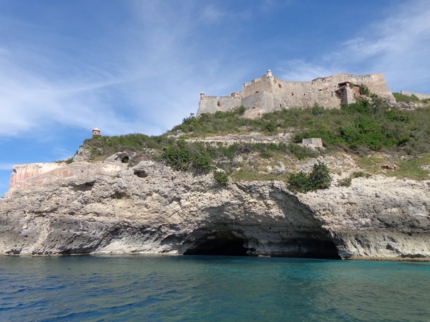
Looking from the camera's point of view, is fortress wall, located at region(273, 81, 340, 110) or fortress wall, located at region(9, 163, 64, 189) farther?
fortress wall, located at region(273, 81, 340, 110)

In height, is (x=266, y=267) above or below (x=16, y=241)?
below

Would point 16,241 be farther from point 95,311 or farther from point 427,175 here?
point 427,175

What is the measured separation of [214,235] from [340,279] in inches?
530

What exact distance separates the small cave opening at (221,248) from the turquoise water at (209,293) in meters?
11.3

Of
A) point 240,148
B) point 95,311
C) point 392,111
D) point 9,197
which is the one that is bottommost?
point 95,311

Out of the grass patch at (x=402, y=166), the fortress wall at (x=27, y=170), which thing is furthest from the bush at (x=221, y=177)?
the fortress wall at (x=27, y=170)

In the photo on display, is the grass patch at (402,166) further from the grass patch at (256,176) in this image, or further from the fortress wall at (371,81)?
the fortress wall at (371,81)

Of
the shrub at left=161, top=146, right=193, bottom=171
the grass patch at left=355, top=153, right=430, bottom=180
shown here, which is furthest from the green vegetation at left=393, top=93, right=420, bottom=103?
the shrub at left=161, top=146, right=193, bottom=171

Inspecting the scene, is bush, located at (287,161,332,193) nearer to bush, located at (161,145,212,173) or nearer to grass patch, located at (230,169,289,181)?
grass patch, located at (230,169,289,181)

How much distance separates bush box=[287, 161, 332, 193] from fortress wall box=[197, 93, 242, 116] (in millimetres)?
17810

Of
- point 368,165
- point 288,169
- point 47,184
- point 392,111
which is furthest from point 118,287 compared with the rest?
point 392,111

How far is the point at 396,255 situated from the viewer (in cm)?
2056

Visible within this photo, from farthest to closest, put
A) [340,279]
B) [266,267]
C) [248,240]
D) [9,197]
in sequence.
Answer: [248,240] < [9,197] < [266,267] < [340,279]

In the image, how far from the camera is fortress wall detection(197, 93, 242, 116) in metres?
38.4
